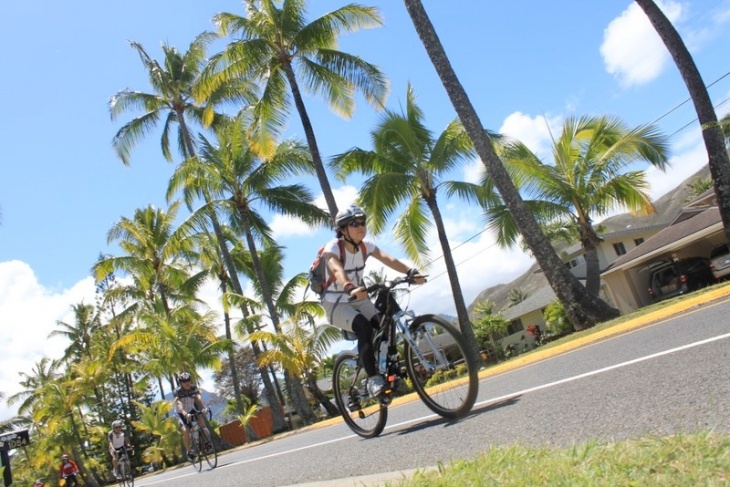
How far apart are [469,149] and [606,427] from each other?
21306mm

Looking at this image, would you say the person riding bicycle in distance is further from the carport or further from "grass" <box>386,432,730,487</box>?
the carport

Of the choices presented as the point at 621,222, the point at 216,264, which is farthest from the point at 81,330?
the point at 621,222

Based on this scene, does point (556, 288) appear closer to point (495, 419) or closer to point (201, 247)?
point (495, 419)

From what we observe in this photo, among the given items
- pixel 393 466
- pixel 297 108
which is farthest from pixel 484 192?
pixel 393 466

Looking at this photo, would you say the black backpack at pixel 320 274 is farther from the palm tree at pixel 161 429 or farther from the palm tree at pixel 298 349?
the palm tree at pixel 161 429

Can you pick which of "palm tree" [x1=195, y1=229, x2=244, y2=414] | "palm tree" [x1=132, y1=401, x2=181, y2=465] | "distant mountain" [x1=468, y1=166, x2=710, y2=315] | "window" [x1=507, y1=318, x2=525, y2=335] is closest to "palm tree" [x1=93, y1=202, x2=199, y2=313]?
"palm tree" [x1=195, y1=229, x2=244, y2=414]

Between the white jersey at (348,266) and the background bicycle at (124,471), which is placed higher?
the white jersey at (348,266)

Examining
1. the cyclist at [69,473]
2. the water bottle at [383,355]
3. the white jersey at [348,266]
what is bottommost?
the water bottle at [383,355]

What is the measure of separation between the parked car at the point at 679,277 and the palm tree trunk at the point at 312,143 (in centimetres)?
1350

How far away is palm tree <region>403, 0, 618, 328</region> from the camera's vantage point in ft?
49.3

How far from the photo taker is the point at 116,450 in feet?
49.0

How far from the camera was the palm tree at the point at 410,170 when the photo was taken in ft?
77.3

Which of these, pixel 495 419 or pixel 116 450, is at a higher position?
pixel 116 450

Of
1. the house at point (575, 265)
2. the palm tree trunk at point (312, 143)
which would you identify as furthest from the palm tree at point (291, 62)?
the house at point (575, 265)
